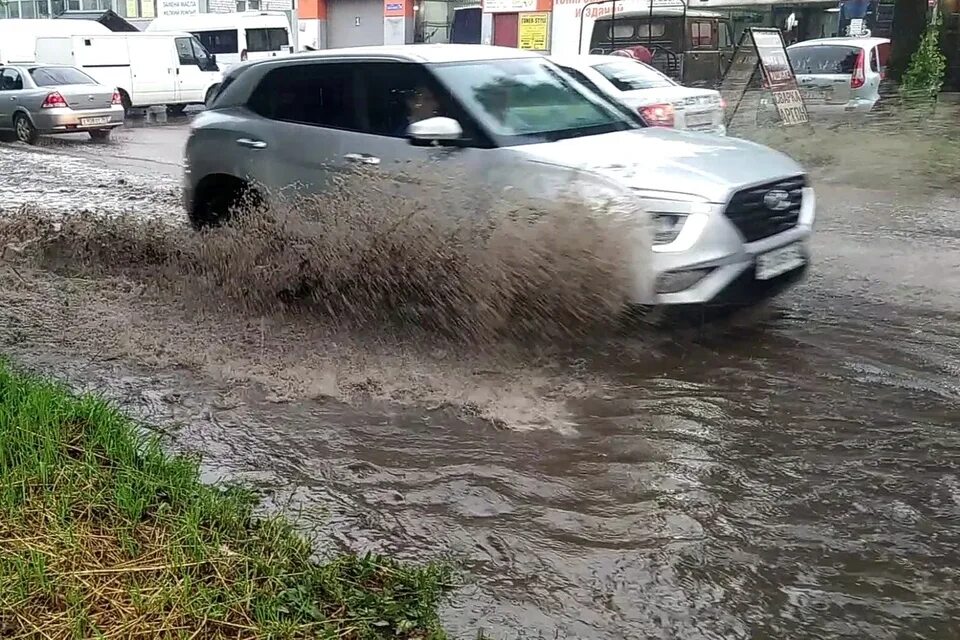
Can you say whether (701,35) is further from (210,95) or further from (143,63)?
(143,63)

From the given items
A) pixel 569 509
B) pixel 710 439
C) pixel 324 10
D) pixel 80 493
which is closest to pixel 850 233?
pixel 710 439

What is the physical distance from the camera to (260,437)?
4.85 metres

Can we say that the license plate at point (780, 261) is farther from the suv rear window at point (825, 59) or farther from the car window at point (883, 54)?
the car window at point (883, 54)

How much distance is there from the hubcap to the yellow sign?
14.3m

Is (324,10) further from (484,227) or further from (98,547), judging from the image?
(98,547)

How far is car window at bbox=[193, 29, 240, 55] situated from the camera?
29844mm

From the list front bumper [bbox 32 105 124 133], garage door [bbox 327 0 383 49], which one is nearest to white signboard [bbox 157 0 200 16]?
garage door [bbox 327 0 383 49]

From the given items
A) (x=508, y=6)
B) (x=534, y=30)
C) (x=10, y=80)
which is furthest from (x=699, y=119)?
(x=508, y=6)

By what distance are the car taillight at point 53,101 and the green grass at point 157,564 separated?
666 inches

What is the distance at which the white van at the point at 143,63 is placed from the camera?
965 inches

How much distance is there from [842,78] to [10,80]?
15.9m

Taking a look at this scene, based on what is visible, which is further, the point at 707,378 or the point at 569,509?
the point at 707,378

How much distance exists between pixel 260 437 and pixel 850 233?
6.68 m

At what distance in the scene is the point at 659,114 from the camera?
1278 cm
